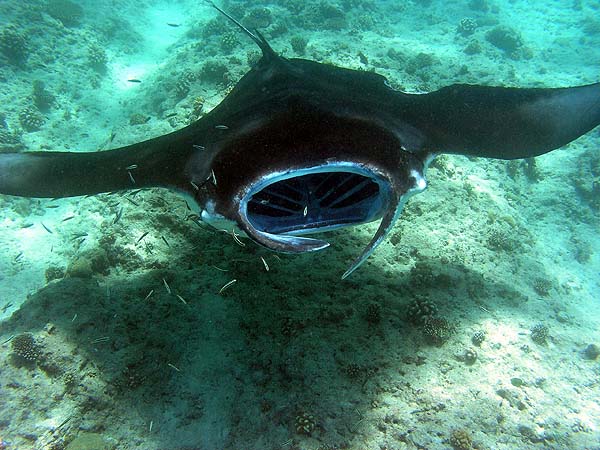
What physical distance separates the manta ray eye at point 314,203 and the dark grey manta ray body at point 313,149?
0.05 ft

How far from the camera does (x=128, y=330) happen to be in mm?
3793

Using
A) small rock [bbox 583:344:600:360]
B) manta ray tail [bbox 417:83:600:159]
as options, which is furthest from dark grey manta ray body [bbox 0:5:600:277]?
small rock [bbox 583:344:600:360]

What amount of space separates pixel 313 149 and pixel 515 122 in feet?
8.09

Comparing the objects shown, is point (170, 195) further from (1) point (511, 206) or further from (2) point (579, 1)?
(2) point (579, 1)

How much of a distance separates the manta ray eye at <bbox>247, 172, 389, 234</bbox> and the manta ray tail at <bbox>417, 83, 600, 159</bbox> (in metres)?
0.99

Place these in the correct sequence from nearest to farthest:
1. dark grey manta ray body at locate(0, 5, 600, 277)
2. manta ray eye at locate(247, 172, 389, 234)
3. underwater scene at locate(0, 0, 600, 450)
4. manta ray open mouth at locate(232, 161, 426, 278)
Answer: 1. manta ray open mouth at locate(232, 161, 426, 278)
2. dark grey manta ray body at locate(0, 5, 600, 277)
3. underwater scene at locate(0, 0, 600, 450)
4. manta ray eye at locate(247, 172, 389, 234)

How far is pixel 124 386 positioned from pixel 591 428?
520 cm

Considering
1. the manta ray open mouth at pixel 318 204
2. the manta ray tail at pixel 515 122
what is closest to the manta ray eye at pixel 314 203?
the manta ray open mouth at pixel 318 204

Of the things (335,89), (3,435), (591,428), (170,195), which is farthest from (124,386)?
(591,428)

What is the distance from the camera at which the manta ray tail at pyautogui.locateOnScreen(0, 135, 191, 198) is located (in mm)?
3340

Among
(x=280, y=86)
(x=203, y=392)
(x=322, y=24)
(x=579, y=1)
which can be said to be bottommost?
(x=203, y=392)

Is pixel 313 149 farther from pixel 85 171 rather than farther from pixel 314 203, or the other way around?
pixel 85 171

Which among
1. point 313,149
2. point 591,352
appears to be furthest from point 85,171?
point 591,352

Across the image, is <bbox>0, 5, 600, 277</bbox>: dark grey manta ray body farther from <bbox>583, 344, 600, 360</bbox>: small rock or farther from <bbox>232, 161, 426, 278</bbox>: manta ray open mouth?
<bbox>583, 344, 600, 360</bbox>: small rock
